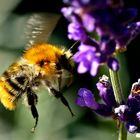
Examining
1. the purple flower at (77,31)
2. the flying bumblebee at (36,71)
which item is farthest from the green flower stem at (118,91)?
the flying bumblebee at (36,71)

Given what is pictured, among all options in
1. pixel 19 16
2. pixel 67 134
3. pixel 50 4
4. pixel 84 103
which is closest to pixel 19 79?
pixel 84 103

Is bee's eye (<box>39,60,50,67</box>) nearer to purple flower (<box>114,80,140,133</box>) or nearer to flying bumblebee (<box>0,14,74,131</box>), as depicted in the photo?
flying bumblebee (<box>0,14,74,131</box>)

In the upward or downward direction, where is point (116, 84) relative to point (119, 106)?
upward

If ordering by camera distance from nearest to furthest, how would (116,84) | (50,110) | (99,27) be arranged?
(99,27)
(116,84)
(50,110)

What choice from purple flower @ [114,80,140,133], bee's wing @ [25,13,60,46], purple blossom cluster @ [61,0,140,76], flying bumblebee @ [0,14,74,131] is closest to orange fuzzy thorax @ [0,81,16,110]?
flying bumblebee @ [0,14,74,131]

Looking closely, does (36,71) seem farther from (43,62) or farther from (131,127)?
(131,127)

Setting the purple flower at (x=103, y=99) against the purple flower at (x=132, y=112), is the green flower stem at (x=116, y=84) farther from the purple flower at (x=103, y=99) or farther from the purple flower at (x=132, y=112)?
the purple flower at (x=103, y=99)

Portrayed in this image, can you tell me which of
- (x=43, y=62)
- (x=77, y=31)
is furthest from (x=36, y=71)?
(x=77, y=31)
